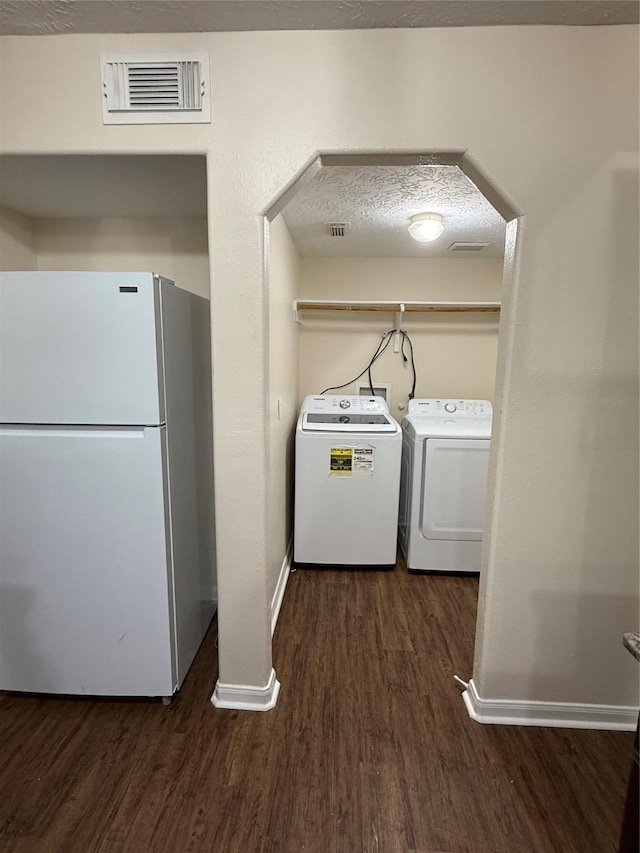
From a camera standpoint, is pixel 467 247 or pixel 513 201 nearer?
pixel 513 201

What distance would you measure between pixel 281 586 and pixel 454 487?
1231 mm

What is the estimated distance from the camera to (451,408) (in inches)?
114

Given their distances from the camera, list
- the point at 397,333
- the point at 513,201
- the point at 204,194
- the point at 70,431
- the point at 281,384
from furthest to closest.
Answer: the point at 397,333 → the point at 281,384 → the point at 204,194 → the point at 70,431 → the point at 513,201

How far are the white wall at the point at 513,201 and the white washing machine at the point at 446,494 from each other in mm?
1045

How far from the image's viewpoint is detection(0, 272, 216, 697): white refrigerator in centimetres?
140

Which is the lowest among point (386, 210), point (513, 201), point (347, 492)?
point (347, 492)

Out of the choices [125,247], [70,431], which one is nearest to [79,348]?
[70,431]

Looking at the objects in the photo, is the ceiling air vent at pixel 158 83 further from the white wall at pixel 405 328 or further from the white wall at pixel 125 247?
the white wall at pixel 405 328

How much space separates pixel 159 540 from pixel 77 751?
2.58 feet

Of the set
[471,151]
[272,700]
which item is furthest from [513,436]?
[272,700]

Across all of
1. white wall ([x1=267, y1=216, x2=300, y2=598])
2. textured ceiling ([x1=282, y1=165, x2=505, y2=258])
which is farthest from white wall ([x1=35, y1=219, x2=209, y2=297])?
textured ceiling ([x1=282, y1=165, x2=505, y2=258])

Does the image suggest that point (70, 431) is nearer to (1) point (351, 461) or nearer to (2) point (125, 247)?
(2) point (125, 247)

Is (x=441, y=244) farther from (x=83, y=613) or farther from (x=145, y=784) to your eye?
(x=145, y=784)

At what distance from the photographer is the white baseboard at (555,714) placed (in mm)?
1584
